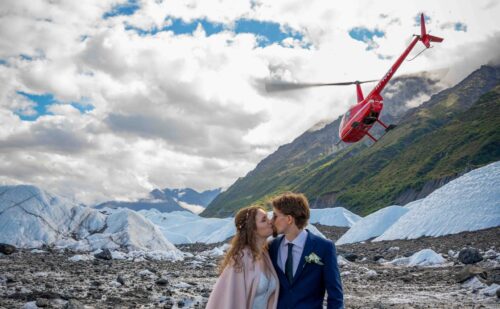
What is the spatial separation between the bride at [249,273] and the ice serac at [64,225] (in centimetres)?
2742

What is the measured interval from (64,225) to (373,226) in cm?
3399

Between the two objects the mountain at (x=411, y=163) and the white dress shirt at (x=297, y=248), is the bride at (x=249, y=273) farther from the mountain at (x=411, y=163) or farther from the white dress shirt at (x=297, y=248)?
the mountain at (x=411, y=163)

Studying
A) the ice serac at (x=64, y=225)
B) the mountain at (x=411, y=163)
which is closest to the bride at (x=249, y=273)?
the ice serac at (x=64, y=225)

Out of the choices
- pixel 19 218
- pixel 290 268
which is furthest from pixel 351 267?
pixel 19 218

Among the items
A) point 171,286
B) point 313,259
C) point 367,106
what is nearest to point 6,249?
point 171,286

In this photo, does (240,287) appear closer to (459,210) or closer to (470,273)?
(470,273)

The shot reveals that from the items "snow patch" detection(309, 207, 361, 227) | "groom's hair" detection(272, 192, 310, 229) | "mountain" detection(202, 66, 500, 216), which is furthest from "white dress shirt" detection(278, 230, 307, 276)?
"mountain" detection(202, 66, 500, 216)

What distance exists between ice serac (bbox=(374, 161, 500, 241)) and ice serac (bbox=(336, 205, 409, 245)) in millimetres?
8526

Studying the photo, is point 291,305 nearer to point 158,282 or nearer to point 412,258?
point 158,282

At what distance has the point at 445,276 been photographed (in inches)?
698

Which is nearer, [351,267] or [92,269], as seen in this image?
[92,269]

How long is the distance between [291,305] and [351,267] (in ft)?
67.3

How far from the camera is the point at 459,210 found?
36.6 metres

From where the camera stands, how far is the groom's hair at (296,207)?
4738 millimetres
